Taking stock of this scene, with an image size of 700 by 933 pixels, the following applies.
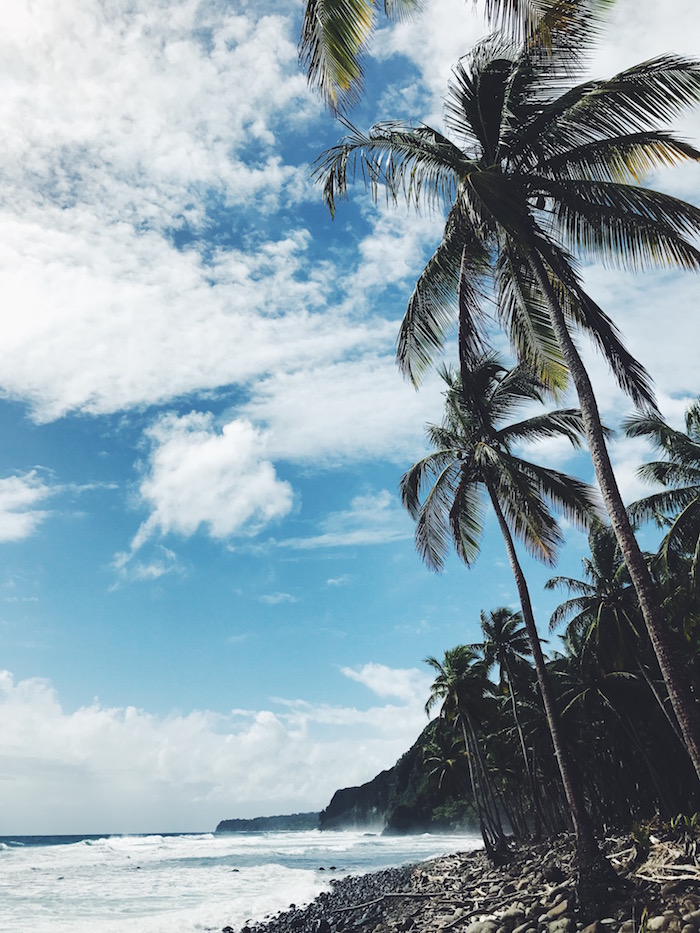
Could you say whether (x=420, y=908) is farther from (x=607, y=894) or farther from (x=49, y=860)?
(x=49, y=860)

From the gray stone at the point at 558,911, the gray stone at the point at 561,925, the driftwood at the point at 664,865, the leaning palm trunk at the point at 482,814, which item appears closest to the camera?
the driftwood at the point at 664,865

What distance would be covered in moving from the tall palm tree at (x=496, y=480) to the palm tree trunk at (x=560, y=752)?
27 mm

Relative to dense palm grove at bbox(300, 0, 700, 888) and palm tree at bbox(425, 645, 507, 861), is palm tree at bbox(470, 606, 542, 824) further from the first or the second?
dense palm grove at bbox(300, 0, 700, 888)

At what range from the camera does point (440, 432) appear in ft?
49.8

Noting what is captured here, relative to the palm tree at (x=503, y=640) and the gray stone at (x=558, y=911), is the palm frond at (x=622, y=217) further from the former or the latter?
the palm tree at (x=503, y=640)

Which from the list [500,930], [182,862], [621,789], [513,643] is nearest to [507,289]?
[500,930]

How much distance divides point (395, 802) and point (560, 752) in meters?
82.2

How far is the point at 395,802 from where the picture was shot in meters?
82.3

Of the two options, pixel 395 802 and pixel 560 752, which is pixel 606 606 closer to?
pixel 560 752

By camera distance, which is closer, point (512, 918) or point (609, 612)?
point (512, 918)

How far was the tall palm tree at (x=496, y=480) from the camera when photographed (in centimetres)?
1245

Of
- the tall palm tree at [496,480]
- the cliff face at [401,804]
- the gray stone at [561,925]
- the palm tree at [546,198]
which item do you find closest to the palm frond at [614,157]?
the palm tree at [546,198]

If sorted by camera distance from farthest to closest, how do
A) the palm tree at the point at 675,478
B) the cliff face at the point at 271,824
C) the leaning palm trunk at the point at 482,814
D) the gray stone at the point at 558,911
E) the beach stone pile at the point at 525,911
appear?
the cliff face at the point at 271,824 → the leaning palm trunk at the point at 482,814 → the palm tree at the point at 675,478 → the gray stone at the point at 558,911 → the beach stone pile at the point at 525,911

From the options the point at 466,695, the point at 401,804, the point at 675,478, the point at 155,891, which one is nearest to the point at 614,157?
the point at 675,478
